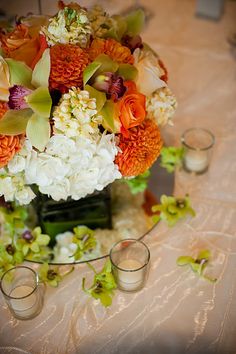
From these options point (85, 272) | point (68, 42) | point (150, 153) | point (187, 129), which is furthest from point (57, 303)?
point (187, 129)

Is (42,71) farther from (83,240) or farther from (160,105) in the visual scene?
(83,240)

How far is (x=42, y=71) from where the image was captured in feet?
3.02

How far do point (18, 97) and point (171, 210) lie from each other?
0.48 m

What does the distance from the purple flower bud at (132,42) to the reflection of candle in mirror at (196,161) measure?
366 millimetres

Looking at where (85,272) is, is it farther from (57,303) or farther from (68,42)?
(68,42)

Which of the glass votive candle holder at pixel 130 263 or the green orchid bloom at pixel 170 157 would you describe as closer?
the glass votive candle holder at pixel 130 263

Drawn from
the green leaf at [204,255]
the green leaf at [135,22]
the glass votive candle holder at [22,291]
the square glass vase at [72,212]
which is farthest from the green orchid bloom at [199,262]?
the green leaf at [135,22]

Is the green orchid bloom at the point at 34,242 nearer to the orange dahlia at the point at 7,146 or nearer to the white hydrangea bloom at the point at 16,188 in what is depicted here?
the white hydrangea bloom at the point at 16,188

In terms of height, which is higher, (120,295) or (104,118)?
(104,118)

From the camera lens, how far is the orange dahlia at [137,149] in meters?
1.00

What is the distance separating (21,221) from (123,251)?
27 centimetres

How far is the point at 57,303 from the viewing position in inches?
42.6

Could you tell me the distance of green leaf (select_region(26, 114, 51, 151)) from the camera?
938 millimetres

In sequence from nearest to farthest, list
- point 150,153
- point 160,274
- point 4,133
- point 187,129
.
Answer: point 4,133
point 150,153
point 160,274
point 187,129
